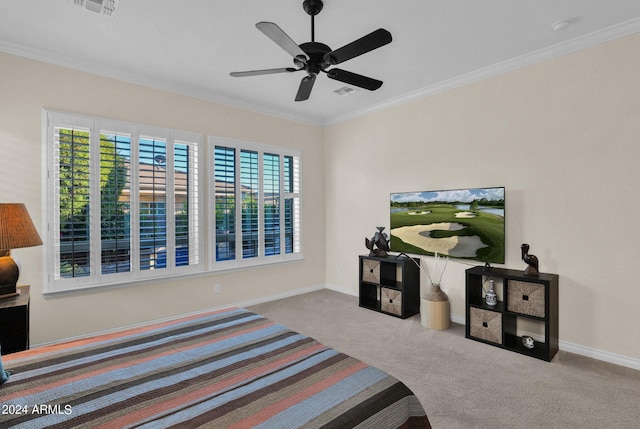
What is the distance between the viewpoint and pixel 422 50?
2951 mm

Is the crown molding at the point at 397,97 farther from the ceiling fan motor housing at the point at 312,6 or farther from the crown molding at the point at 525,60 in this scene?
the ceiling fan motor housing at the point at 312,6

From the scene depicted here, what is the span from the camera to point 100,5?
2.31m

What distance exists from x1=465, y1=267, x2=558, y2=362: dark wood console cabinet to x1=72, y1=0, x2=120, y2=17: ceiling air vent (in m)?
3.80

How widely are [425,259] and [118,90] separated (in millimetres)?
3991

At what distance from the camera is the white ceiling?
7.65 feet

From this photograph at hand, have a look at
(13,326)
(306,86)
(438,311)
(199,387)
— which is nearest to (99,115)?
(13,326)

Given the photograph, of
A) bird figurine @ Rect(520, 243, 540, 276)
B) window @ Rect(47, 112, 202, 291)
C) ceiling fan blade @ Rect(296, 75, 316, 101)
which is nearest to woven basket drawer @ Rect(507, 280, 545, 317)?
bird figurine @ Rect(520, 243, 540, 276)

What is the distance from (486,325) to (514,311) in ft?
1.01

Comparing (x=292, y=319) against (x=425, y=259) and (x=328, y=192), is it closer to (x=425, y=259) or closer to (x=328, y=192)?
(x=425, y=259)

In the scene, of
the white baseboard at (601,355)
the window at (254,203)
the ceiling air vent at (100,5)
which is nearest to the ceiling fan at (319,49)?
the ceiling air vent at (100,5)

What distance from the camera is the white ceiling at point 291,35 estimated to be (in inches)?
91.8

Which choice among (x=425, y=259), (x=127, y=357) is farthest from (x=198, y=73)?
(x=425, y=259)

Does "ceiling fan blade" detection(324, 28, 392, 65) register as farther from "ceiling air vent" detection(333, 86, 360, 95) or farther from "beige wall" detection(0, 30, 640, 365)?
"beige wall" detection(0, 30, 640, 365)

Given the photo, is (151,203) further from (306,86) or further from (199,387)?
(199,387)
